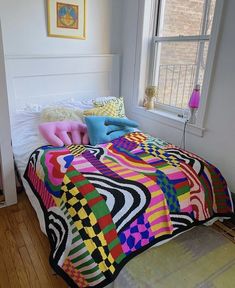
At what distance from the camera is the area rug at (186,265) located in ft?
4.78

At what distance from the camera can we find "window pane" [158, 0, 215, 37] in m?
2.24

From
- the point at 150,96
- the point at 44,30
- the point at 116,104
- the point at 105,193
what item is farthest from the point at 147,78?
the point at 105,193

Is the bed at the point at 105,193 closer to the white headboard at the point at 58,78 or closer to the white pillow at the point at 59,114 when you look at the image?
the white headboard at the point at 58,78

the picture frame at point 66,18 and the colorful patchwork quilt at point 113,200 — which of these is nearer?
the colorful patchwork quilt at point 113,200

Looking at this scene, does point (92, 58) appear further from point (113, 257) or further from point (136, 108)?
point (113, 257)

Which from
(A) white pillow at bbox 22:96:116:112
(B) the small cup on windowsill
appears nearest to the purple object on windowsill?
(B) the small cup on windowsill

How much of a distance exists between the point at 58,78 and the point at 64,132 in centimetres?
87

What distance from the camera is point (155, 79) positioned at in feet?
9.41

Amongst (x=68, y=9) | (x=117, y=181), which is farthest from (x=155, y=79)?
(x=117, y=181)

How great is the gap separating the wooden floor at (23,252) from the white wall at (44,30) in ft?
5.13

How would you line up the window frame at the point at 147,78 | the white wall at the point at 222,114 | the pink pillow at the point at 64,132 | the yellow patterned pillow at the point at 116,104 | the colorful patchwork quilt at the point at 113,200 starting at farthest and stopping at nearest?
the yellow patterned pillow at the point at 116,104 → the window frame at the point at 147,78 → the pink pillow at the point at 64,132 → the white wall at the point at 222,114 → the colorful patchwork quilt at the point at 113,200

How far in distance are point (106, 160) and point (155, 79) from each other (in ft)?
4.87

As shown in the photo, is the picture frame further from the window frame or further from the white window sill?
the white window sill

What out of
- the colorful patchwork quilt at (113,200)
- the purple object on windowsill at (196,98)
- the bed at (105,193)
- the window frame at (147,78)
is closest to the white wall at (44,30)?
the bed at (105,193)
